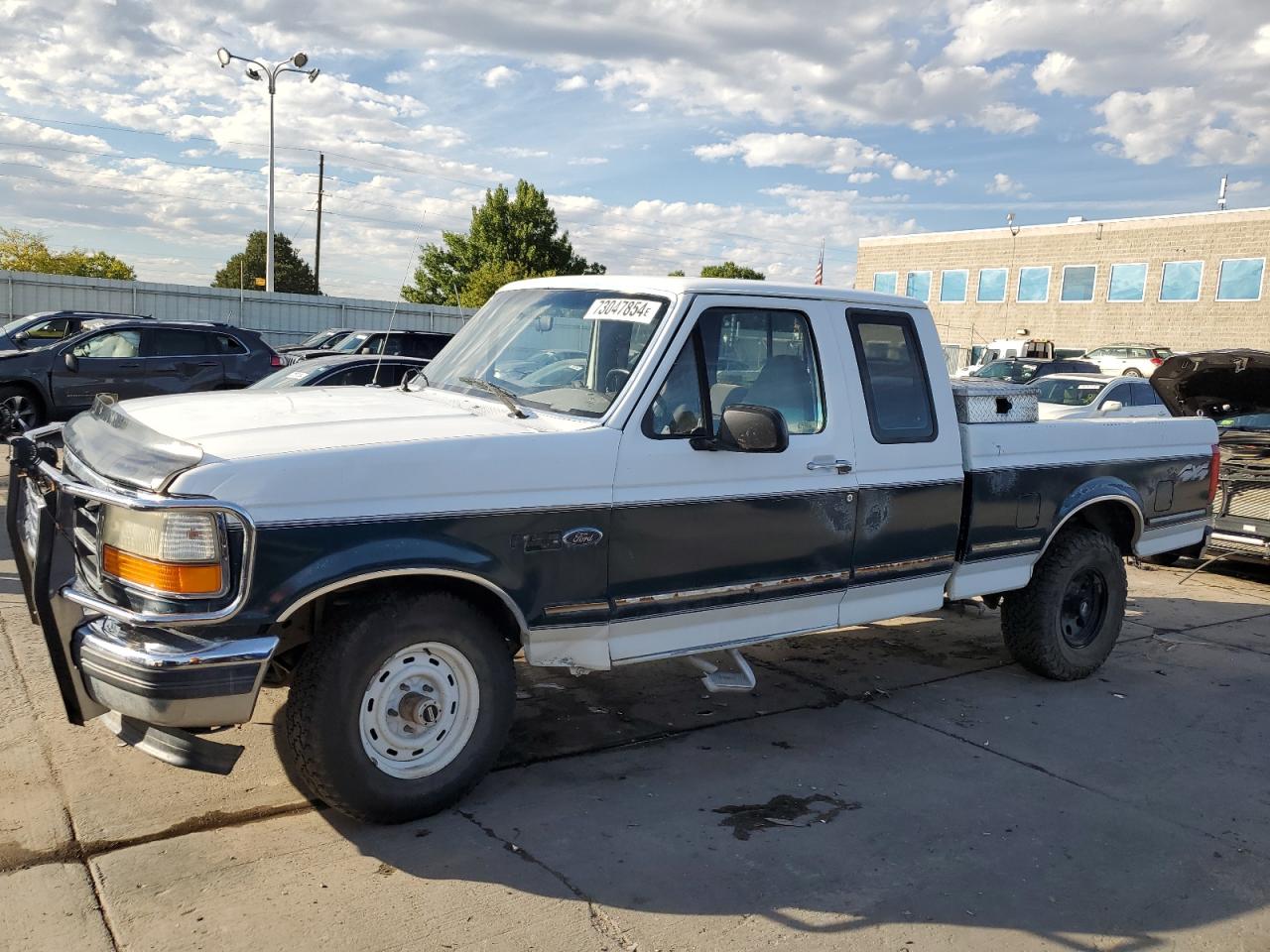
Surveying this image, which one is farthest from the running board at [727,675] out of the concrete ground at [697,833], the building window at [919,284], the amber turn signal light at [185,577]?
the building window at [919,284]

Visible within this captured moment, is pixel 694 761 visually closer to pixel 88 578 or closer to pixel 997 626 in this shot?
pixel 88 578

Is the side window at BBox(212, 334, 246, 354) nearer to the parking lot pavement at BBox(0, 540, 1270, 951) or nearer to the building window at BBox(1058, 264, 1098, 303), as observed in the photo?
the parking lot pavement at BBox(0, 540, 1270, 951)

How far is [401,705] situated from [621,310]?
1.90 m

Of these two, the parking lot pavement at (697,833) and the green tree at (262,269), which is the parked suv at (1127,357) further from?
the green tree at (262,269)

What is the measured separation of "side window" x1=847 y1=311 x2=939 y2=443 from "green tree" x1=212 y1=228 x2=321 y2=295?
69.4 meters

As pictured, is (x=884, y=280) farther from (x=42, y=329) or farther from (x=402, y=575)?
(x=402, y=575)

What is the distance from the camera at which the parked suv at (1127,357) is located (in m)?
31.6

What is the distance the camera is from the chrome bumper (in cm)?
341

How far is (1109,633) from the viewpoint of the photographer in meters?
6.40

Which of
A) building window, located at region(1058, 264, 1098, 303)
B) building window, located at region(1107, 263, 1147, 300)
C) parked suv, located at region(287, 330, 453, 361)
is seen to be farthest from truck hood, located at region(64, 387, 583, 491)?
building window, located at region(1058, 264, 1098, 303)

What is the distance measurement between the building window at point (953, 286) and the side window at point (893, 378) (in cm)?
4419

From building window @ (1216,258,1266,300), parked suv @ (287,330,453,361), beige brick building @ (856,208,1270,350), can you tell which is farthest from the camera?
beige brick building @ (856,208,1270,350)

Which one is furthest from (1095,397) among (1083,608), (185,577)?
(185,577)

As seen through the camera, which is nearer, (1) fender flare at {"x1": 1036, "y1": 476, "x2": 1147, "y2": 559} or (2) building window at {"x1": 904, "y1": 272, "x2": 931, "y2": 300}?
(1) fender flare at {"x1": 1036, "y1": 476, "x2": 1147, "y2": 559}
